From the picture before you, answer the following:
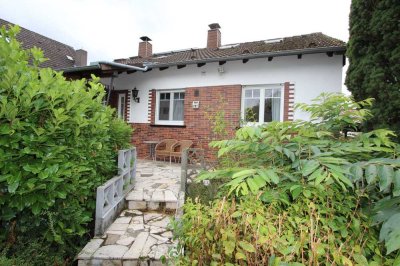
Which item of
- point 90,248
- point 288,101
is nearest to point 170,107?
point 288,101

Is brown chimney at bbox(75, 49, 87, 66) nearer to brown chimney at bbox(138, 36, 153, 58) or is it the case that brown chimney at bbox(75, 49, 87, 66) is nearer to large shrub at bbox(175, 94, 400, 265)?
brown chimney at bbox(138, 36, 153, 58)

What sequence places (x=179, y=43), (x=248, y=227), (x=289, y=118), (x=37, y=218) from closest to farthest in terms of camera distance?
1. (x=248, y=227)
2. (x=37, y=218)
3. (x=289, y=118)
4. (x=179, y=43)

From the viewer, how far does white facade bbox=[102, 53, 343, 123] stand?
23.2ft

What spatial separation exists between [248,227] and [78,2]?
476 inches

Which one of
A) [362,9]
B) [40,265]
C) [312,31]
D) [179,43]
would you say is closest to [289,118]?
[362,9]

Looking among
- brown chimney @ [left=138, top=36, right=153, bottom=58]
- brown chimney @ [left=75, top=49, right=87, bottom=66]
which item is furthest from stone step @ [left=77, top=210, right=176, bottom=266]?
brown chimney @ [left=75, top=49, right=87, bottom=66]

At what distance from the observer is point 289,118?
24.2 ft

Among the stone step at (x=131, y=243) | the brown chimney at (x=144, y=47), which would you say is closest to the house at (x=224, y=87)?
the stone step at (x=131, y=243)

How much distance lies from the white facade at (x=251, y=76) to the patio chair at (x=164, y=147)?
133 centimetres

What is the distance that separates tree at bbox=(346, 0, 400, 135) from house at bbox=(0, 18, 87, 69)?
16606mm

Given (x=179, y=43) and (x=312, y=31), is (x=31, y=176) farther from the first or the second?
(x=179, y=43)

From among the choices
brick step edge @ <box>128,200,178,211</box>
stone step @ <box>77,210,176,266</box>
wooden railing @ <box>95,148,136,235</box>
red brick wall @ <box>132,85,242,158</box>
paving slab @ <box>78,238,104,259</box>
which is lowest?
stone step @ <box>77,210,176,266</box>

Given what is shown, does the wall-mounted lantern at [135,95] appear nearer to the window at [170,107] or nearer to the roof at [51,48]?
the window at [170,107]

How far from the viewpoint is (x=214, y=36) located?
1229 centimetres
